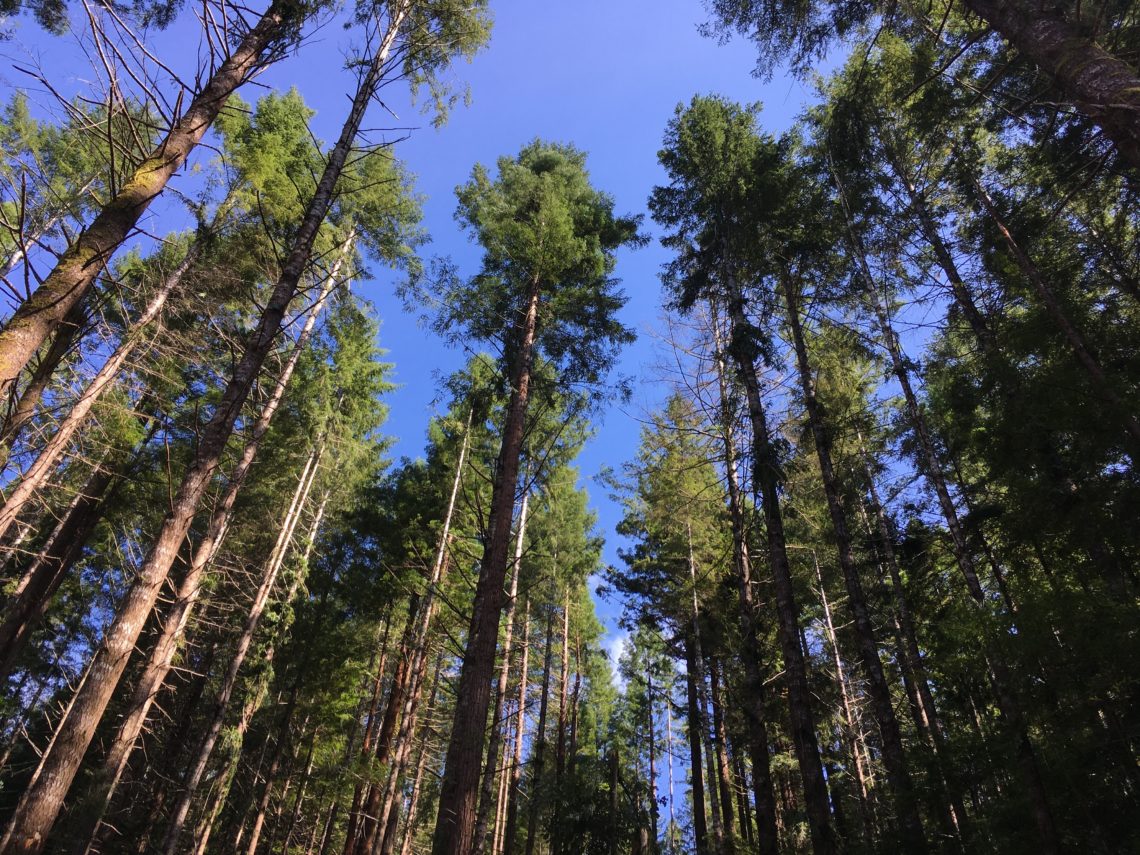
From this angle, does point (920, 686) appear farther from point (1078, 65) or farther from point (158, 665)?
point (158, 665)

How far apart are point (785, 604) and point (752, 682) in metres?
1.42

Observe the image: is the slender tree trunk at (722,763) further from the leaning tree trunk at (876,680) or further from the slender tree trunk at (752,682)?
the leaning tree trunk at (876,680)

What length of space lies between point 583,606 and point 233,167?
19045 mm

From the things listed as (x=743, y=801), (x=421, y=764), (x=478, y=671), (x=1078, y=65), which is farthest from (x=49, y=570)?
(x=743, y=801)

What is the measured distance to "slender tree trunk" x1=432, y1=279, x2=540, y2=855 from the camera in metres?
5.28

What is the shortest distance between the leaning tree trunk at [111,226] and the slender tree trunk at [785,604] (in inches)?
295

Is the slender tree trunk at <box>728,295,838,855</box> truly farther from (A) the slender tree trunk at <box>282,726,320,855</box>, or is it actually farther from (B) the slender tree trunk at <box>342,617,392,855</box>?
(A) the slender tree trunk at <box>282,726,320,855</box>

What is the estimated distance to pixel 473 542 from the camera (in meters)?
17.1

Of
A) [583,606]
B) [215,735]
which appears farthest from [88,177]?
[583,606]

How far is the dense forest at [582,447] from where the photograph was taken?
5.21 meters

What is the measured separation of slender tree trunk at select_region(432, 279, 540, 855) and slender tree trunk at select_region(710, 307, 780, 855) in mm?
4284

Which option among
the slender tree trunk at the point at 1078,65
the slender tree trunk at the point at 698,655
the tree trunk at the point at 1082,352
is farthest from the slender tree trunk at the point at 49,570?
the tree trunk at the point at 1082,352

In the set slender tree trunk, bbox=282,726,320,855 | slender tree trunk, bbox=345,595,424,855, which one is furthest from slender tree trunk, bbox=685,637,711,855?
slender tree trunk, bbox=282,726,320,855

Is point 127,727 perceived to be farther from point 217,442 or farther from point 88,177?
point 88,177
